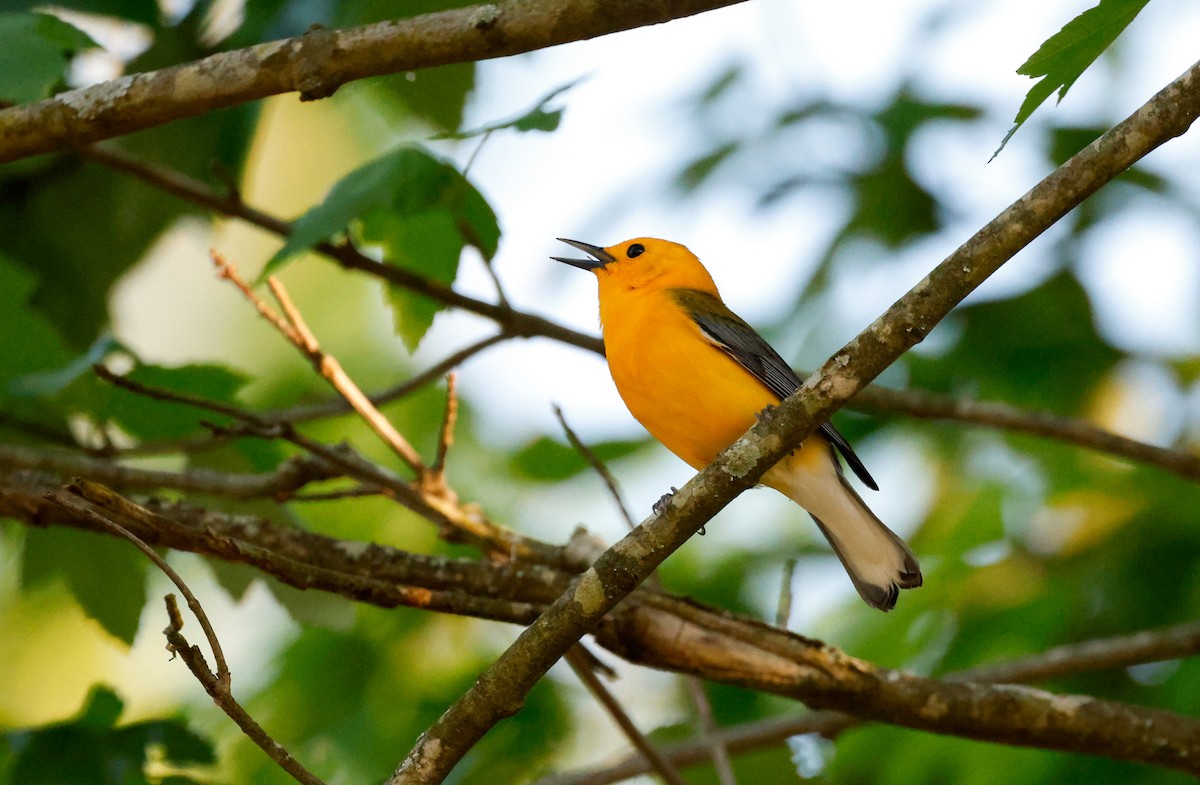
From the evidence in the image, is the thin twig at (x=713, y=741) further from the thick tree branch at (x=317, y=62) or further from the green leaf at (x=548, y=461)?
the thick tree branch at (x=317, y=62)

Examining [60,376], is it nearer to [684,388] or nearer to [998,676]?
[684,388]

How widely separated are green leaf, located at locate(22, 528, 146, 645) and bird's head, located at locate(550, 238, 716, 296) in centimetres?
248

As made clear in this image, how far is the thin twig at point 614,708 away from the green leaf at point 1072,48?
2160 millimetres

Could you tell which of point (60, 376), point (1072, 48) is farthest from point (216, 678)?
point (1072, 48)

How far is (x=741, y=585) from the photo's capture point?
6.64 m

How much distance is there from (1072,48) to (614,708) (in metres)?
2.51

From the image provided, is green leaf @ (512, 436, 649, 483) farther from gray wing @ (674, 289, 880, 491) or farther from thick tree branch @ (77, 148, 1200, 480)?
gray wing @ (674, 289, 880, 491)

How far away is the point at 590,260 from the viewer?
19.8 feet

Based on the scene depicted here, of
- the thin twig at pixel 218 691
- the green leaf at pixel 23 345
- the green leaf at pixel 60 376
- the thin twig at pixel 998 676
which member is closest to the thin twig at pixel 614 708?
the thin twig at pixel 998 676

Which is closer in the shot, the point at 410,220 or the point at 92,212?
the point at 410,220

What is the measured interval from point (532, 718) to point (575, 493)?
57.4 inches

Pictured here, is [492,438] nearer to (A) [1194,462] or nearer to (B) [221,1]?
(B) [221,1]

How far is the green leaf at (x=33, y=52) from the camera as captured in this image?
3.30 metres

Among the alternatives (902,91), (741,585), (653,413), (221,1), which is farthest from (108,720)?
(902,91)
